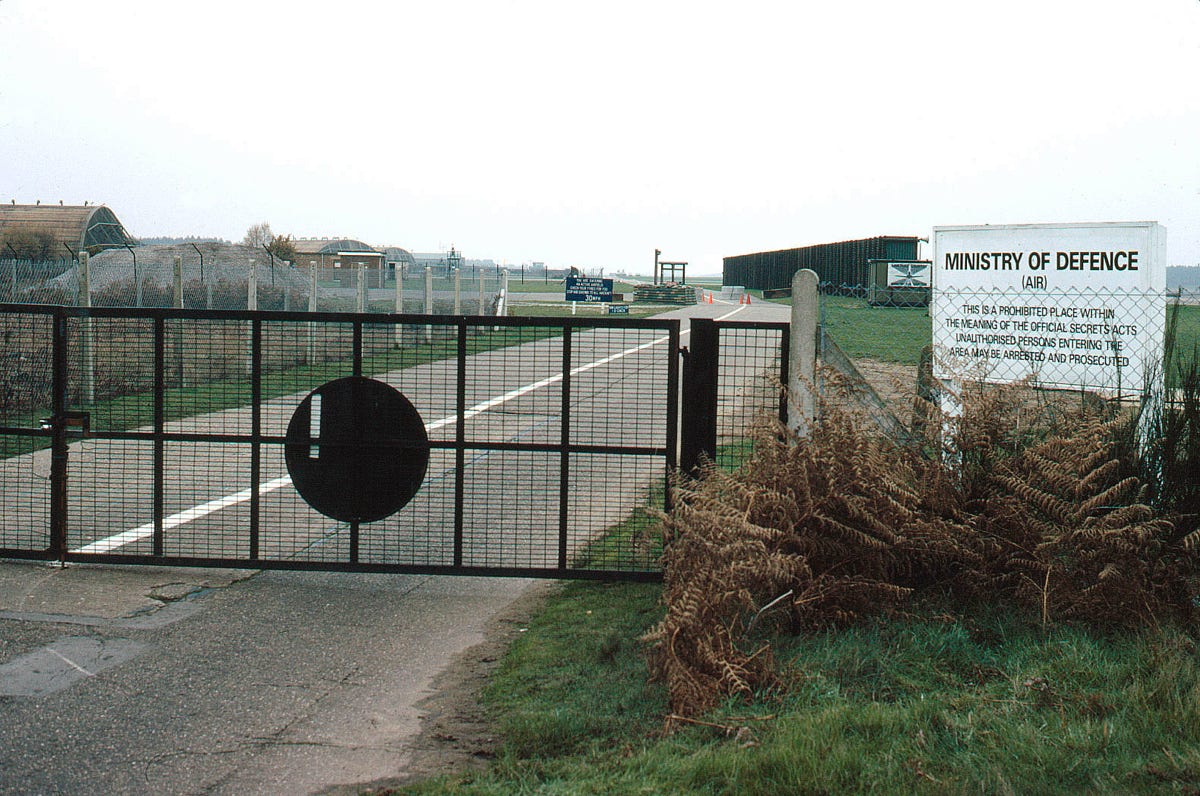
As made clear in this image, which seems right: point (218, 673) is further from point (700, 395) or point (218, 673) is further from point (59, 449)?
point (700, 395)

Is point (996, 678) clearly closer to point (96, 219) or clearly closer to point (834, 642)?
point (834, 642)

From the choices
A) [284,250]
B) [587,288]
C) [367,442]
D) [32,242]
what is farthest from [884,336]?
[284,250]

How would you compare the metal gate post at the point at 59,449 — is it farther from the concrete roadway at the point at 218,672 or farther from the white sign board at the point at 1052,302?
the white sign board at the point at 1052,302

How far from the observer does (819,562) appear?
6.00 metres

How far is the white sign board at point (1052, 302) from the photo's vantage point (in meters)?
7.82

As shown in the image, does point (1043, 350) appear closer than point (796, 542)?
No

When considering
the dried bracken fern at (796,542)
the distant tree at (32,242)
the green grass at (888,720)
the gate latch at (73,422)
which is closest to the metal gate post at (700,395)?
the dried bracken fern at (796,542)

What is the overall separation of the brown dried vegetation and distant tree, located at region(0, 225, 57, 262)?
40839mm

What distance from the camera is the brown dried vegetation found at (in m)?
5.66

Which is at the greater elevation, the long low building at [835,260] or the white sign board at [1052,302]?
the long low building at [835,260]

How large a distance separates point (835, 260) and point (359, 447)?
37.4m

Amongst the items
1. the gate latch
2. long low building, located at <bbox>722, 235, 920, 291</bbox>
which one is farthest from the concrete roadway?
long low building, located at <bbox>722, 235, 920, 291</bbox>

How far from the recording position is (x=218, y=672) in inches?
229

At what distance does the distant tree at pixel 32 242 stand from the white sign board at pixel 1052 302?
3926 cm
